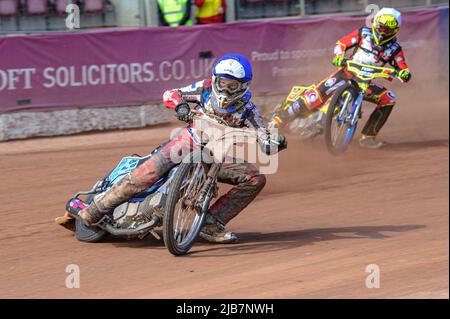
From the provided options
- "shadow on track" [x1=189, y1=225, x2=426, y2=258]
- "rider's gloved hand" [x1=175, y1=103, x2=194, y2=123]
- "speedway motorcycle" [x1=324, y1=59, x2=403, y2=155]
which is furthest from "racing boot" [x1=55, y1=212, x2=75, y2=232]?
"speedway motorcycle" [x1=324, y1=59, x2=403, y2=155]

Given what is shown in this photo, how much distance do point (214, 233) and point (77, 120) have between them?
6765 mm

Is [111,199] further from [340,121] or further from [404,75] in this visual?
[404,75]

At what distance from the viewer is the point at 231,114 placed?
23.9 ft

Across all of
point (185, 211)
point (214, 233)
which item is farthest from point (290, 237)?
point (185, 211)

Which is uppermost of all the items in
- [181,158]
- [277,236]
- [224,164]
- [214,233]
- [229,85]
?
[229,85]

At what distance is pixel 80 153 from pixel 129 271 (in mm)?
5945

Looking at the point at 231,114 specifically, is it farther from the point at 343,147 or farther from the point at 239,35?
the point at 239,35

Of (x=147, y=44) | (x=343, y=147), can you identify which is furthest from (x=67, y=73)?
(x=343, y=147)

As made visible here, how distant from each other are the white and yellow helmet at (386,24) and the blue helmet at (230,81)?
5580mm

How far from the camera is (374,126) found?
13188 millimetres

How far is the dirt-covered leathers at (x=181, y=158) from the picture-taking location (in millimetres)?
7105

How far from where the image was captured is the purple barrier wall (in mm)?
13289

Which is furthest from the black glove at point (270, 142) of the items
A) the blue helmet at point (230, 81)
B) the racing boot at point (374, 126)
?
the racing boot at point (374, 126)

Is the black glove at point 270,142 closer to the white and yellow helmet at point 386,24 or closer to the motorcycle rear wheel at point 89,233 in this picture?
the motorcycle rear wheel at point 89,233
